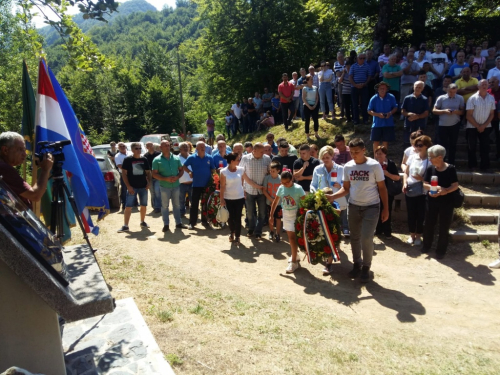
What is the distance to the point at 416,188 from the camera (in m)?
7.41

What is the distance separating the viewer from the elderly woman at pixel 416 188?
727cm

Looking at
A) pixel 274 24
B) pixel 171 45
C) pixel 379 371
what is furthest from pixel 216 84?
pixel 171 45

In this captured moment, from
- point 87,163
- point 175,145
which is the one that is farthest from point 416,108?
point 175,145

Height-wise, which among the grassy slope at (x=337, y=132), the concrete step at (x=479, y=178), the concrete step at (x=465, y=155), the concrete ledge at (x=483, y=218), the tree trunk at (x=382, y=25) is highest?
the tree trunk at (x=382, y=25)

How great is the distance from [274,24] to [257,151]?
18863 millimetres

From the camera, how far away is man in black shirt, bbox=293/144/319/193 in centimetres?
786

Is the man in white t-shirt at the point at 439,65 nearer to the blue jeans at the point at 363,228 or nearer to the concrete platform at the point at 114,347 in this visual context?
the blue jeans at the point at 363,228

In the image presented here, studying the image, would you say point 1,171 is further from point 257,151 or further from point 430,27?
point 430,27

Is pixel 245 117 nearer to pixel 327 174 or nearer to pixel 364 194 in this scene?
pixel 327 174

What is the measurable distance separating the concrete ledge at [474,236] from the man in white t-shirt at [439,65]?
18.9 feet

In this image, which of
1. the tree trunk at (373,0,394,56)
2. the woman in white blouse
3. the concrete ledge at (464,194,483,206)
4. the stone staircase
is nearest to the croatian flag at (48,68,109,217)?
the stone staircase

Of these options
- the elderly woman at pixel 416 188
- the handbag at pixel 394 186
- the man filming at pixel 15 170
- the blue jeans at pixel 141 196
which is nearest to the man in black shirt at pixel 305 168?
the handbag at pixel 394 186

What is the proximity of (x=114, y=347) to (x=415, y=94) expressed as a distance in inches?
330

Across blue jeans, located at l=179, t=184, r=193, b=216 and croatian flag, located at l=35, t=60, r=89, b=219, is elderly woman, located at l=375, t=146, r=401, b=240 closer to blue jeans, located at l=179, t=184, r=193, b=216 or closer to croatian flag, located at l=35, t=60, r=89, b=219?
blue jeans, located at l=179, t=184, r=193, b=216
